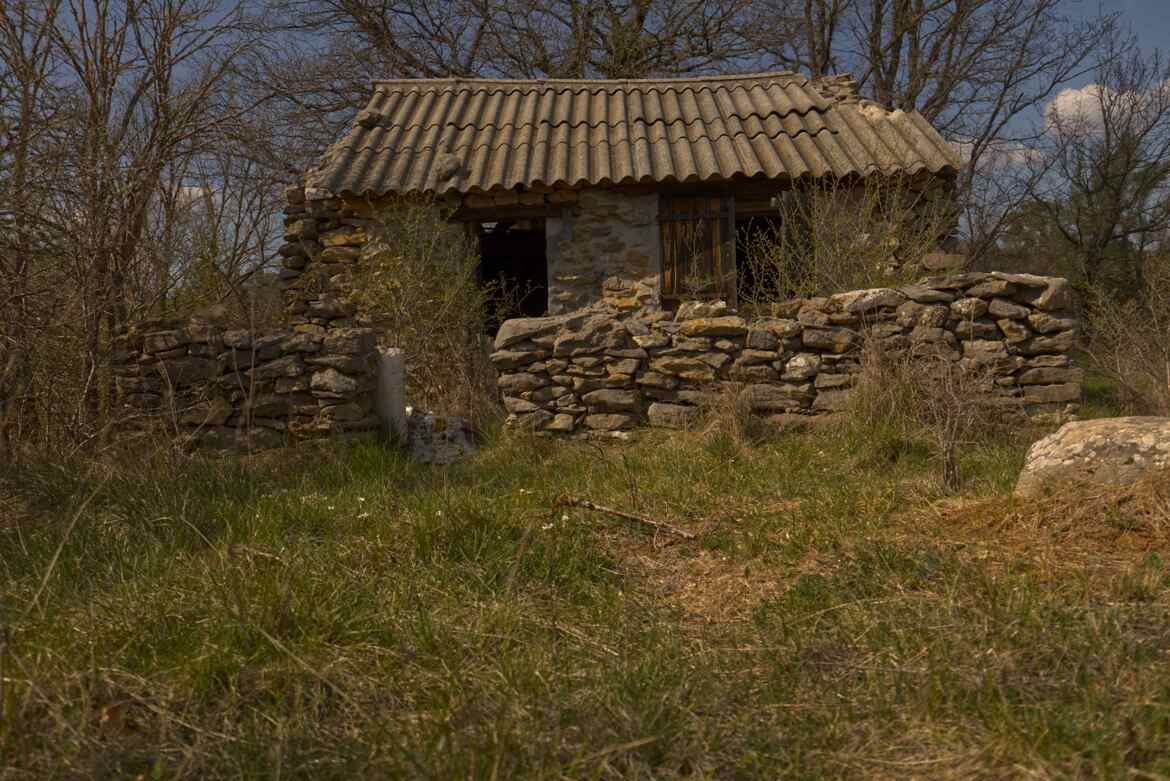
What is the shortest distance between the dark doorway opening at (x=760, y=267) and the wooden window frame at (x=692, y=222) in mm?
209

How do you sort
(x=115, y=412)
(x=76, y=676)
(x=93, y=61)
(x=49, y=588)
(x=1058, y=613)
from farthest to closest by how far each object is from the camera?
1. (x=93, y=61)
2. (x=115, y=412)
3. (x=49, y=588)
4. (x=1058, y=613)
5. (x=76, y=676)

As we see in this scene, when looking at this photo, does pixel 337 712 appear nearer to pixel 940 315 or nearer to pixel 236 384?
pixel 236 384

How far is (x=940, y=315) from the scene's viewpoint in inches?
197

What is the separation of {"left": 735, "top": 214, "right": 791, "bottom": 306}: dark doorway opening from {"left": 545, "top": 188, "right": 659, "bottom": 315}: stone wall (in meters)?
0.99

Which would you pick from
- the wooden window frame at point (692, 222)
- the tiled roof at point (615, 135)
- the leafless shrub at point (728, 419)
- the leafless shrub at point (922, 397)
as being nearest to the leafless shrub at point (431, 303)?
the tiled roof at point (615, 135)

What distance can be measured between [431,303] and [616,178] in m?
2.25

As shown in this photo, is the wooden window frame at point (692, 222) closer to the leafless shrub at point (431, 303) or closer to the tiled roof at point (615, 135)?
the tiled roof at point (615, 135)

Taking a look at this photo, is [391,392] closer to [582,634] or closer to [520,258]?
[582,634]

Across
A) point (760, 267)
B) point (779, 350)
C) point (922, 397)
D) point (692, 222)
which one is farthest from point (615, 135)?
point (922, 397)

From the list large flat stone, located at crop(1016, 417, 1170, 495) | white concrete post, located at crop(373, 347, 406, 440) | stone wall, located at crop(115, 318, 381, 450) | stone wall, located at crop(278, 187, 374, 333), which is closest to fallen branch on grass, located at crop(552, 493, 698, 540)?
large flat stone, located at crop(1016, 417, 1170, 495)

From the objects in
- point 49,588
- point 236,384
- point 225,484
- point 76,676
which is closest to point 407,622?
point 76,676

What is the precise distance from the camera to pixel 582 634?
2.16 m

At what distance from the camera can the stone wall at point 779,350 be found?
4.96 meters

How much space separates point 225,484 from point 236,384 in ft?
5.25
